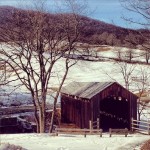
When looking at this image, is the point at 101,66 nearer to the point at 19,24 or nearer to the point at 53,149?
the point at 19,24

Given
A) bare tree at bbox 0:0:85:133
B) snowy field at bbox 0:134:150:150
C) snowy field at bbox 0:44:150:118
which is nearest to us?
snowy field at bbox 0:134:150:150

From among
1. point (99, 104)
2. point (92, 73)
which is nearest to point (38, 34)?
point (99, 104)

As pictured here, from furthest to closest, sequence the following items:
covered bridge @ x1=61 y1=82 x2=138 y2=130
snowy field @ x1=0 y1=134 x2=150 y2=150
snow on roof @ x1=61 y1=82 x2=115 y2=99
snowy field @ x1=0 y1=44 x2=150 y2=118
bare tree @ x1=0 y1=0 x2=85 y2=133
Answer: snowy field @ x1=0 y1=44 x2=150 y2=118
snow on roof @ x1=61 y1=82 x2=115 y2=99
covered bridge @ x1=61 y1=82 x2=138 y2=130
bare tree @ x1=0 y1=0 x2=85 y2=133
snowy field @ x1=0 y1=134 x2=150 y2=150

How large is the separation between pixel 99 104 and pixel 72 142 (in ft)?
26.7

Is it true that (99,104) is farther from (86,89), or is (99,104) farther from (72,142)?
(72,142)

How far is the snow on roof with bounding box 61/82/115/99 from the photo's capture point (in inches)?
1156

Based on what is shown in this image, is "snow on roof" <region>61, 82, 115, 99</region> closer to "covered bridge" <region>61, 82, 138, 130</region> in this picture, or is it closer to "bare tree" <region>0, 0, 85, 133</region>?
"covered bridge" <region>61, 82, 138, 130</region>

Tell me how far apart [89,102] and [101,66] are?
5210cm

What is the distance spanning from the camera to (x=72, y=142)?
2156 cm

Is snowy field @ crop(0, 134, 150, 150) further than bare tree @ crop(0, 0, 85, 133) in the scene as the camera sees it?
No

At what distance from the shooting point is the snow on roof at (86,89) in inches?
1156

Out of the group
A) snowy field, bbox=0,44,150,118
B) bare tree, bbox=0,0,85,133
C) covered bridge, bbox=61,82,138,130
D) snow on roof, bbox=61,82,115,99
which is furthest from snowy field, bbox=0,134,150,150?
snowy field, bbox=0,44,150,118

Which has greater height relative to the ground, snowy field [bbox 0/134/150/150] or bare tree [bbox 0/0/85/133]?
bare tree [bbox 0/0/85/133]

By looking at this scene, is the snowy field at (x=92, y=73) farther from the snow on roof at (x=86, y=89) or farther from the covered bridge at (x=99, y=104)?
the covered bridge at (x=99, y=104)
